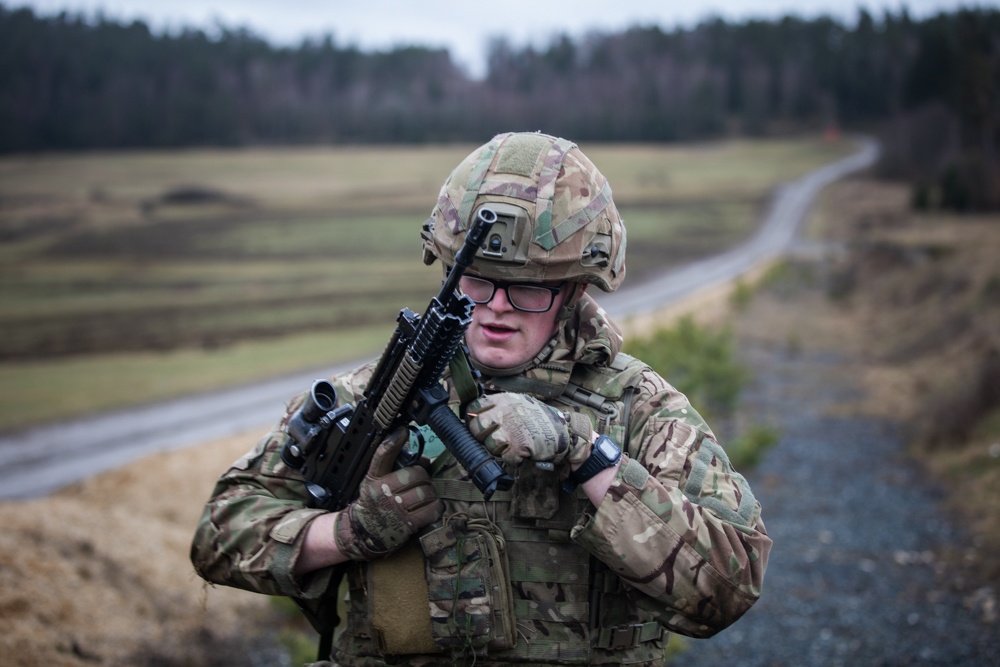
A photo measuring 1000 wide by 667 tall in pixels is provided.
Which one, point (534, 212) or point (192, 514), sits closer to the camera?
point (534, 212)

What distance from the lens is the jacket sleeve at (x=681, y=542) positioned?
250 cm

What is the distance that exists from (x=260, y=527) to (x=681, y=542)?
1.43 meters

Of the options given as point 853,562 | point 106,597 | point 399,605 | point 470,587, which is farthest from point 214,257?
point 470,587

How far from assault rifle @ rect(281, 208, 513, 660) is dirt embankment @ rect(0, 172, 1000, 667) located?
863 mm

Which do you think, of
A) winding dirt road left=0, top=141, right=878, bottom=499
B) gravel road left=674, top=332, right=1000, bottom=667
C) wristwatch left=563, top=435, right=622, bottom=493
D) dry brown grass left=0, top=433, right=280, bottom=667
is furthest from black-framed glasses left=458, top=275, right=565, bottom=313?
winding dirt road left=0, top=141, right=878, bottom=499

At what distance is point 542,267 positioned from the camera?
2.92m

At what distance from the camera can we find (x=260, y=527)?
287cm

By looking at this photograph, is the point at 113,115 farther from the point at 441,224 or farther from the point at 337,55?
the point at 337,55

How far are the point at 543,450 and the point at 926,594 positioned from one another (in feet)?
19.4

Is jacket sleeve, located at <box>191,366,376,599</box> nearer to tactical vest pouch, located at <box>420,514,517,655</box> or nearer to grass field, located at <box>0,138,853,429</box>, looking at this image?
tactical vest pouch, located at <box>420,514,517,655</box>

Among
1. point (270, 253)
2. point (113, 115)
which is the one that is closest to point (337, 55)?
point (270, 253)

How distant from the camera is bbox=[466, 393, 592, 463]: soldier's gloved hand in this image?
7.99 feet

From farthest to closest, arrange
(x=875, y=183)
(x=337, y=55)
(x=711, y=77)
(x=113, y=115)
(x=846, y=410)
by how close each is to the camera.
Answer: (x=711, y=77) → (x=337, y=55) → (x=875, y=183) → (x=113, y=115) → (x=846, y=410)

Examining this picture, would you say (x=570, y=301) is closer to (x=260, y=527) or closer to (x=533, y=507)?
(x=533, y=507)
